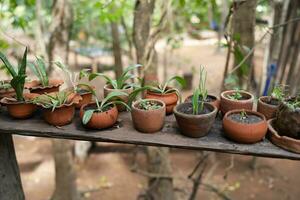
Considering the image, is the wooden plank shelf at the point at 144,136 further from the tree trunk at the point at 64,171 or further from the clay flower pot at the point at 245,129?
the tree trunk at the point at 64,171

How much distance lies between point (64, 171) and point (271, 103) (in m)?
1.90

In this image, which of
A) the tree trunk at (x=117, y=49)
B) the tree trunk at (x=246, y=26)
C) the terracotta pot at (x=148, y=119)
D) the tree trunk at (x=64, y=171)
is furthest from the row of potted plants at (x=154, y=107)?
the tree trunk at (x=117, y=49)

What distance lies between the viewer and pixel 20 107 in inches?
47.1

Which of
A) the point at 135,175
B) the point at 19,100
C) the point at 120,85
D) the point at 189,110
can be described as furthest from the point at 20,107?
the point at 135,175

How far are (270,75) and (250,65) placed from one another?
82 cm

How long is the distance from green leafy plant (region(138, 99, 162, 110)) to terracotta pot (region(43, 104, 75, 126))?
274 millimetres

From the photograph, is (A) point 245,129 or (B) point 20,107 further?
(B) point 20,107

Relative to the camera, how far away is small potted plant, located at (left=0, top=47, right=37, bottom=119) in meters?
1.16

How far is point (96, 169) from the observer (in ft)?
11.8

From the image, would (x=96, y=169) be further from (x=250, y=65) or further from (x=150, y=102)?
(x=150, y=102)

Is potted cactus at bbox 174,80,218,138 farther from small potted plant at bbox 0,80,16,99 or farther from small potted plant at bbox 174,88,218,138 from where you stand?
small potted plant at bbox 0,80,16,99

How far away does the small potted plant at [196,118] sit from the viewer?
1.04 meters

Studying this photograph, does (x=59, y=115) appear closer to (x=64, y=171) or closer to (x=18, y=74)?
(x=18, y=74)

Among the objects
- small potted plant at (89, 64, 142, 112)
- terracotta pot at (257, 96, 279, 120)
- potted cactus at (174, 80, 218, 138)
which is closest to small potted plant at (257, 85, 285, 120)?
terracotta pot at (257, 96, 279, 120)
